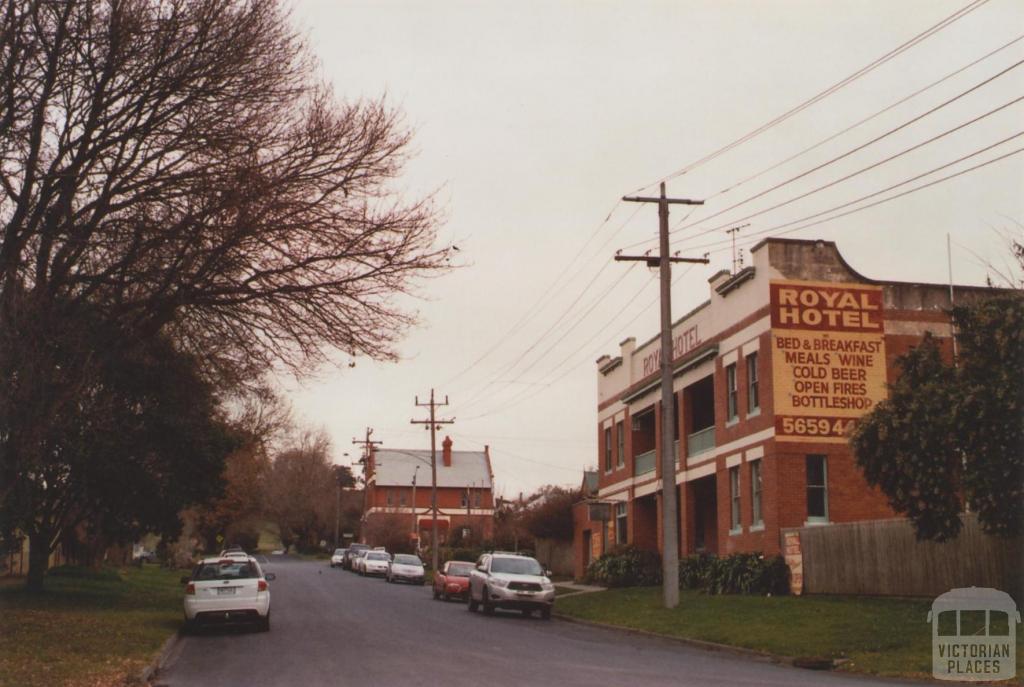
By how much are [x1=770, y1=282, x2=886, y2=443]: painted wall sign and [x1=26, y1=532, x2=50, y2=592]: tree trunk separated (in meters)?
20.4

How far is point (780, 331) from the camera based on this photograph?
107ft

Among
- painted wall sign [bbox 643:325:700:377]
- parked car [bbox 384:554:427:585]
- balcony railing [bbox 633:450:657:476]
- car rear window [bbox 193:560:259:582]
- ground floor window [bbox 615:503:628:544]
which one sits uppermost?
painted wall sign [bbox 643:325:700:377]

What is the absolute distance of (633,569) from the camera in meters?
40.7

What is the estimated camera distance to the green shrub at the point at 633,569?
40625 mm

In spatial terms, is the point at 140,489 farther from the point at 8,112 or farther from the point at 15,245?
the point at 8,112

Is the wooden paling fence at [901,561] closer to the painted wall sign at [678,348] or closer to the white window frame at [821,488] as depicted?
the white window frame at [821,488]

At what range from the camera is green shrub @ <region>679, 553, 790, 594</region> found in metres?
30.8

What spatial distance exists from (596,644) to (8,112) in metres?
13.5

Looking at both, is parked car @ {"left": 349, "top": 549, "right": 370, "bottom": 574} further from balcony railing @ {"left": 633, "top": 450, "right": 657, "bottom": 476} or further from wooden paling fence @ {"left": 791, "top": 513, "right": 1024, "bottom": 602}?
wooden paling fence @ {"left": 791, "top": 513, "right": 1024, "bottom": 602}

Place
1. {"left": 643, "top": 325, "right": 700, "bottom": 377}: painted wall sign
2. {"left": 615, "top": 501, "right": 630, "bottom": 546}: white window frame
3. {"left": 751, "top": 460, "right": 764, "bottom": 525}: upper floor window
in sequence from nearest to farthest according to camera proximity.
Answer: {"left": 751, "top": 460, "right": 764, "bottom": 525}: upper floor window, {"left": 643, "top": 325, "right": 700, "bottom": 377}: painted wall sign, {"left": 615, "top": 501, "right": 630, "bottom": 546}: white window frame

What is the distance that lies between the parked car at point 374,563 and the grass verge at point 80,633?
86.4 ft

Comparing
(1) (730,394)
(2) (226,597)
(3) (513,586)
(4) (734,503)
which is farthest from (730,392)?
(2) (226,597)

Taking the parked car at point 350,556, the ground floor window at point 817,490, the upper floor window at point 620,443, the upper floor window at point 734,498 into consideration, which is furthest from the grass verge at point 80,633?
the parked car at point 350,556

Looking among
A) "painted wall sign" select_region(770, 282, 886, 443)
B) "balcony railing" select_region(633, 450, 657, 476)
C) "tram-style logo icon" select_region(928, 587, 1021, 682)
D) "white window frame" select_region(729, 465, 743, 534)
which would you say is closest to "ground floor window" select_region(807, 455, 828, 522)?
"painted wall sign" select_region(770, 282, 886, 443)
